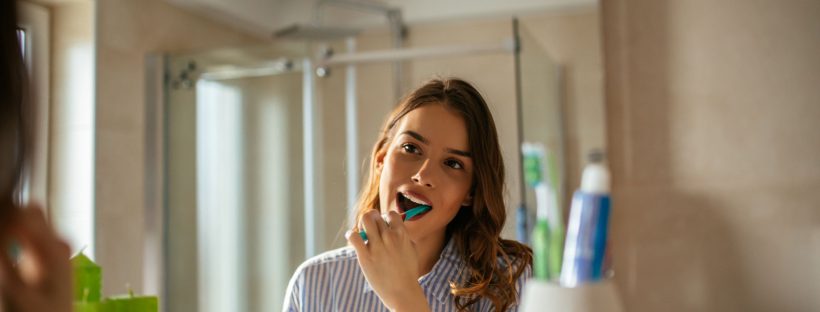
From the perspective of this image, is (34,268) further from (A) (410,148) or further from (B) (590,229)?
(A) (410,148)

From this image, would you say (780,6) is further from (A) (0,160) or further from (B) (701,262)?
(A) (0,160)

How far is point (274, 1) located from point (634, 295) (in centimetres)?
84

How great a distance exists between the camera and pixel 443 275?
824 millimetres

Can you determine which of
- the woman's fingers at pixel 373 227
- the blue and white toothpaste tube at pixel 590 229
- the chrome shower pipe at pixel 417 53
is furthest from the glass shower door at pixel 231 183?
the blue and white toothpaste tube at pixel 590 229

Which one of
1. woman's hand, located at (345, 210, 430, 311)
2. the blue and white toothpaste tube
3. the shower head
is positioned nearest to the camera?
the blue and white toothpaste tube

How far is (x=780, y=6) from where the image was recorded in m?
1.07

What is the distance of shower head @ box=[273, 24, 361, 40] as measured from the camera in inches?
54.7

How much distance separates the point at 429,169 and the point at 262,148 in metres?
0.74

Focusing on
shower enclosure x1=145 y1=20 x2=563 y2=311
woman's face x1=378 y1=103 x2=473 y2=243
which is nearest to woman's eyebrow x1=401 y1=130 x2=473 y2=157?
woman's face x1=378 y1=103 x2=473 y2=243

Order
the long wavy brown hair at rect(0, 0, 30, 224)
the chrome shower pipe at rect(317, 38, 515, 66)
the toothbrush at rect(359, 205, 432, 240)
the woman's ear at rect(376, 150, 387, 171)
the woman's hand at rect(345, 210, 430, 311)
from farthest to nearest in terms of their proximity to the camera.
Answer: the chrome shower pipe at rect(317, 38, 515, 66) → the woman's ear at rect(376, 150, 387, 171) → the toothbrush at rect(359, 205, 432, 240) → the woman's hand at rect(345, 210, 430, 311) → the long wavy brown hair at rect(0, 0, 30, 224)

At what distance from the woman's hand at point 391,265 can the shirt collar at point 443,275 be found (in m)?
0.20

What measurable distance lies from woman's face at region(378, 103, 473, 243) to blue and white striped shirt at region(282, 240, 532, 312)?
0.05 m

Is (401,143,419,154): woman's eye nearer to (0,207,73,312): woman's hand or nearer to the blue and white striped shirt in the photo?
the blue and white striped shirt

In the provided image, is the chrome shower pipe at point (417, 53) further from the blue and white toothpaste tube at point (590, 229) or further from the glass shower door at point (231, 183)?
the blue and white toothpaste tube at point (590, 229)
